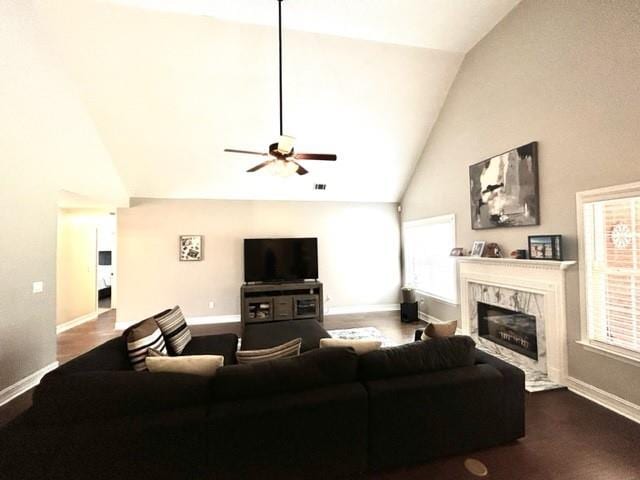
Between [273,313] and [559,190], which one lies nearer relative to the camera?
[559,190]

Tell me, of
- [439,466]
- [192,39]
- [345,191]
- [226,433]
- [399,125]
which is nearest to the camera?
[226,433]

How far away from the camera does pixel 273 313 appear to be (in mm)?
5594

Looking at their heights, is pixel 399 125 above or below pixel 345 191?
above

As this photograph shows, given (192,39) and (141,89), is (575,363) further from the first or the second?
(141,89)

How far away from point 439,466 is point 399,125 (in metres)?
4.77

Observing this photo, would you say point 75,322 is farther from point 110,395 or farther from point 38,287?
point 110,395

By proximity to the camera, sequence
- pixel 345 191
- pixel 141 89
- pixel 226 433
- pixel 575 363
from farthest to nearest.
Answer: pixel 345 191 → pixel 141 89 → pixel 575 363 → pixel 226 433

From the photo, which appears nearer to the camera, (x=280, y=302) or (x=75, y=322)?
(x=280, y=302)

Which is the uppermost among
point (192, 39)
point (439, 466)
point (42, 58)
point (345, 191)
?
point (192, 39)

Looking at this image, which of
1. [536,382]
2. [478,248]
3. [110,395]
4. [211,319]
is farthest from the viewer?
[211,319]

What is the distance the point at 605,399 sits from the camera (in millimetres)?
2629

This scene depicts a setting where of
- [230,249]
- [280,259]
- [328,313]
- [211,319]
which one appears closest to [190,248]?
[230,249]

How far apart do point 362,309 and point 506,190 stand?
3.94 m

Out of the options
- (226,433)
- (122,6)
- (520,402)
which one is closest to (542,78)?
(520,402)
